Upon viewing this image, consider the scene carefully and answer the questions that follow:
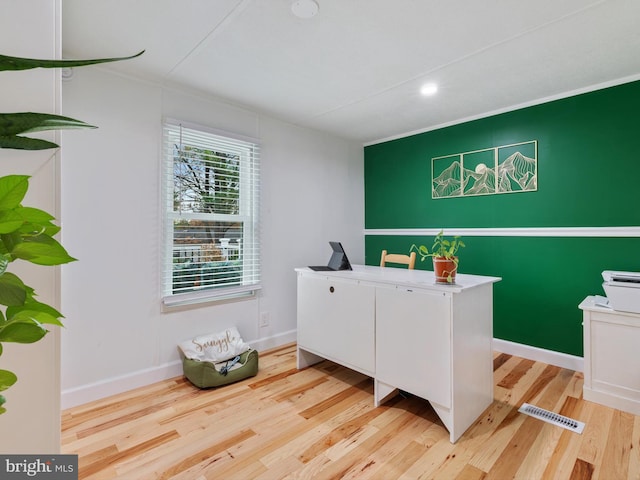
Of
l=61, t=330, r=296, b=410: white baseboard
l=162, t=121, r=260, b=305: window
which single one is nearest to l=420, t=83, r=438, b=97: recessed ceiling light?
l=162, t=121, r=260, b=305: window

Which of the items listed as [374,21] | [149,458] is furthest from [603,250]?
[149,458]

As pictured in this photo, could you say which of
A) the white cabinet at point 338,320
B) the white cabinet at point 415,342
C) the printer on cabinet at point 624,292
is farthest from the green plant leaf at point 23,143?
the printer on cabinet at point 624,292

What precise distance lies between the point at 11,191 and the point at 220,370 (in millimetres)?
2316

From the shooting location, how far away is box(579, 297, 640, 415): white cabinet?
2.00 m

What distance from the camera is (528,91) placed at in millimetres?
2570

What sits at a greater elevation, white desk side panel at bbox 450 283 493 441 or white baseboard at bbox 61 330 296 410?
white desk side panel at bbox 450 283 493 441

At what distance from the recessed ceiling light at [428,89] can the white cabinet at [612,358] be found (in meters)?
1.90

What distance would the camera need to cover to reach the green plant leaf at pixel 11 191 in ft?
1.22

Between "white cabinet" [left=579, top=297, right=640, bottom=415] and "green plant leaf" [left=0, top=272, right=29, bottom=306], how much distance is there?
110 inches

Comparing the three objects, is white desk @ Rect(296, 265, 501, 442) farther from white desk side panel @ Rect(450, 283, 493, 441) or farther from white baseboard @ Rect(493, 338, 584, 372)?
white baseboard @ Rect(493, 338, 584, 372)

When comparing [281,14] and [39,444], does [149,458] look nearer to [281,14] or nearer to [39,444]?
[39,444]

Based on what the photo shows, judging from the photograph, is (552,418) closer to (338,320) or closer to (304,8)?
(338,320)

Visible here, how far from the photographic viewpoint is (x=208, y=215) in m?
2.70

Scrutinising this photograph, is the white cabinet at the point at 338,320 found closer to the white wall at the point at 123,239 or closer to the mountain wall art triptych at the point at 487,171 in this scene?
the white wall at the point at 123,239
